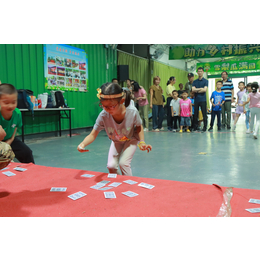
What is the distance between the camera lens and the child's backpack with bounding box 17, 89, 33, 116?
4.91 m

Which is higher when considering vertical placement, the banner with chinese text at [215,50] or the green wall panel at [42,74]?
the banner with chinese text at [215,50]

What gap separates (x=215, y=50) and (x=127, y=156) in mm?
8828

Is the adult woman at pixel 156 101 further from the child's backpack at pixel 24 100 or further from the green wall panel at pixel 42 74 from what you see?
the child's backpack at pixel 24 100

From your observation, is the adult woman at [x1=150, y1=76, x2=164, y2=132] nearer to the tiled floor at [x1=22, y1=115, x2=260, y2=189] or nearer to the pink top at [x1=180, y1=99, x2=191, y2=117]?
the pink top at [x1=180, y1=99, x2=191, y2=117]

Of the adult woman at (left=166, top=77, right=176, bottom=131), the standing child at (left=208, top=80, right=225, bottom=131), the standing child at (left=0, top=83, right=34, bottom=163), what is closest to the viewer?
the standing child at (left=0, top=83, right=34, bottom=163)

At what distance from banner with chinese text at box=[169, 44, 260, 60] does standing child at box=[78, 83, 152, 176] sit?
8274 mm

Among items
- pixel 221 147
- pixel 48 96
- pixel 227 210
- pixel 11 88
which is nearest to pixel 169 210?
pixel 227 210

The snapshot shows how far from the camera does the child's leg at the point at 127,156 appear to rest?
2252 mm

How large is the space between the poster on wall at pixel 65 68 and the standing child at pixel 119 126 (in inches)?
173

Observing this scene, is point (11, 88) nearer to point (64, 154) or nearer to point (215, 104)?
point (64, 154)

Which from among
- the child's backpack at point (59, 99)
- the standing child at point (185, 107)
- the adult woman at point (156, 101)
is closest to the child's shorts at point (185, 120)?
the standing child at point (185, 107)

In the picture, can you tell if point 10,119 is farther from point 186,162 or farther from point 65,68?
point 65,68

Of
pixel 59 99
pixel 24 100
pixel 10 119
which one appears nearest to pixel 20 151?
pixel 10 119

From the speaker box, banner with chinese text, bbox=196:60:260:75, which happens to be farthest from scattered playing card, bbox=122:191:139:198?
banner with chinese text, bbox=196:60:260:75
